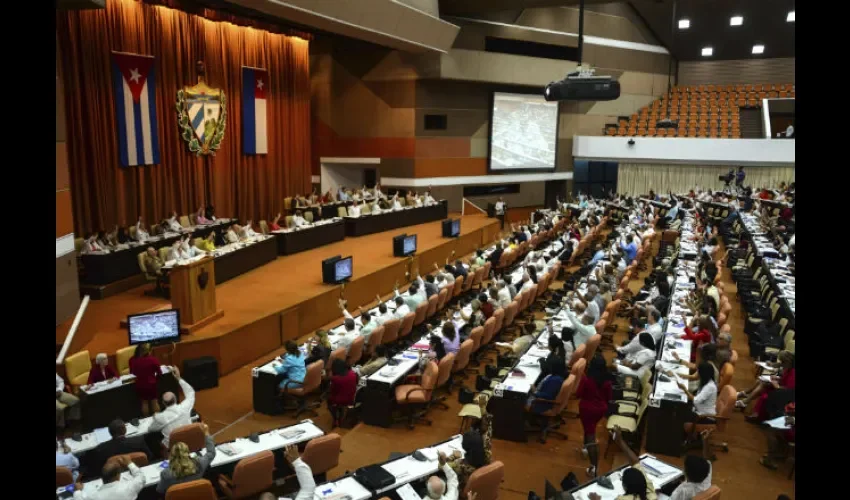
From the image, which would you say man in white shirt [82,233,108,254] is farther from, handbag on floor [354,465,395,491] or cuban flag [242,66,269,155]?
handbag on floor [354,465,395,491]

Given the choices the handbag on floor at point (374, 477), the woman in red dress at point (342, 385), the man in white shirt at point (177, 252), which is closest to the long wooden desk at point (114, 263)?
the man in white shirt at point (177, 252)

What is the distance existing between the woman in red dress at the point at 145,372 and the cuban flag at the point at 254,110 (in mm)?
12191

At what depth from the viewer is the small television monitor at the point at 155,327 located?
8.60 meters

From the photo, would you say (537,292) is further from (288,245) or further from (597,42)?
(597,42)

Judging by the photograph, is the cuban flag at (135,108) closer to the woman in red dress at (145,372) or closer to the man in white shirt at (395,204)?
the man in white shirt at (395,204)

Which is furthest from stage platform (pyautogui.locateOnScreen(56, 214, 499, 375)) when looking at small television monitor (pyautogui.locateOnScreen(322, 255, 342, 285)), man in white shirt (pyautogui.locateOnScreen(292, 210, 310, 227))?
man in white shirt (pyautogui.locateOnScreen(292, 210, 310, 227))

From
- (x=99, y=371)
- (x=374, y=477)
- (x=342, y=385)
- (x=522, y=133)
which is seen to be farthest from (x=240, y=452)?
(x=522, y=133)

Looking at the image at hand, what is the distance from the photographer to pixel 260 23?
59.2ft

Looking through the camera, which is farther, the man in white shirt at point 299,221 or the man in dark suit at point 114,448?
the man in white shirt at point 299,221

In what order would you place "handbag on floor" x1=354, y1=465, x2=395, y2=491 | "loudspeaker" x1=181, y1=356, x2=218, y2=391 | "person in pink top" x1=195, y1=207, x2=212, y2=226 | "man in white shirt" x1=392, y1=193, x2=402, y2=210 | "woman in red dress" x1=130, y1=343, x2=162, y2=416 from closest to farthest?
"handbag on floor" x1=354, y1=465, x2=395, y2=491
"woman in red dress" x1=130, y1=343, x2=162, y2=416
"loudspeaker" x1=181, y1=356, x2=218, y2=391
"person in pink top" x1=195, y1=207, x2=212, y2=226
"man in white shirt" x1=392, y1=193, x2=402, y2=210

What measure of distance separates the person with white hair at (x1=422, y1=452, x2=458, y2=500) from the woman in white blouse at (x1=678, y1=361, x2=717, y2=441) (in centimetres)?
308

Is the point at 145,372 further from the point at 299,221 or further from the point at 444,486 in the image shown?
the point at 299,221

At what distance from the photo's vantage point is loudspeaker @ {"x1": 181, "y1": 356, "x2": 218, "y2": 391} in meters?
9.03
